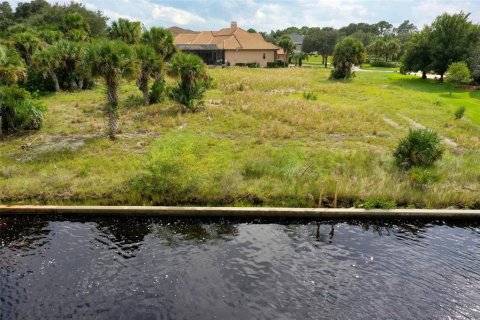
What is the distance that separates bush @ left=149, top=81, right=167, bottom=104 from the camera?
2875 centimetres

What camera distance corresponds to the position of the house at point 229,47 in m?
65.9

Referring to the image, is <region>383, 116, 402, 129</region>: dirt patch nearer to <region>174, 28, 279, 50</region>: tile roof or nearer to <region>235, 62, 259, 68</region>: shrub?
<region>235, 62, 259, 68</region>: shrub

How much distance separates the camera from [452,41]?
4675cm

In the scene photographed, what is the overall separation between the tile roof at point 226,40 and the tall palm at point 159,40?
36.5m

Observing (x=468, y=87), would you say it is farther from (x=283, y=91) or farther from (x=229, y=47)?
(x=229, y=47)

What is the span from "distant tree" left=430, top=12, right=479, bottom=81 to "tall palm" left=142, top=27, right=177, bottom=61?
3403 centimetres

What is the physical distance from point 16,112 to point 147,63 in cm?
850

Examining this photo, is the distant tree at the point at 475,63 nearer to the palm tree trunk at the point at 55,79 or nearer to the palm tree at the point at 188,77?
the palm tree at the point at 188,77

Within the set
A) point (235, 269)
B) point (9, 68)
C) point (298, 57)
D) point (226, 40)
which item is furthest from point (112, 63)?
point (298, 57)

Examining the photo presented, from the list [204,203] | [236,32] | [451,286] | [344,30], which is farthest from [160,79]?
[344,30]

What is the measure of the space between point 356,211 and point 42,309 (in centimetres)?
942

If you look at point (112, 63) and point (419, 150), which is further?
point (112, 63)

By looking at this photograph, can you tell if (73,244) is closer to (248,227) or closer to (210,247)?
(210,247)

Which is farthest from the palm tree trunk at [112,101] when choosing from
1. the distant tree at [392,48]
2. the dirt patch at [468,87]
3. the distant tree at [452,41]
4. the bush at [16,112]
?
the distant tree at [392,48]
